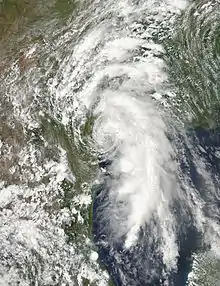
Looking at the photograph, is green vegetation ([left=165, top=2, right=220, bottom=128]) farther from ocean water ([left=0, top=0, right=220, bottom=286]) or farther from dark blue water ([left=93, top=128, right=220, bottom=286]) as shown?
dark blue water ([left=93, top=128, right=220, bottom=286])

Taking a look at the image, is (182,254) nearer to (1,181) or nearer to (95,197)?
(95,197)

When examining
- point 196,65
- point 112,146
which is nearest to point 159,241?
point 112,146

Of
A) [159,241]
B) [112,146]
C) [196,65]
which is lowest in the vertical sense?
[159,241]

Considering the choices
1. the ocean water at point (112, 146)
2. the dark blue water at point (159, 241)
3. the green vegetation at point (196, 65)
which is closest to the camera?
the dark blue water at point (159, 241)

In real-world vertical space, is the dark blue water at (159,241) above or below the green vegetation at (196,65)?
below

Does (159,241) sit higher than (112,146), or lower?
lower

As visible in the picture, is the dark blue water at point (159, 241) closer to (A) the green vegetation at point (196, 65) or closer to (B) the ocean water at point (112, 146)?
(B) the ocean water at point (112, 146)

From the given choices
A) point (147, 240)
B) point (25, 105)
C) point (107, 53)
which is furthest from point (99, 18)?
point (147, 240)

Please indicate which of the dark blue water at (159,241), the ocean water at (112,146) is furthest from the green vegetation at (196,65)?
the dark blue water at (159,241)

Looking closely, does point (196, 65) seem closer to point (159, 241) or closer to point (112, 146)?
point (112, 146)
